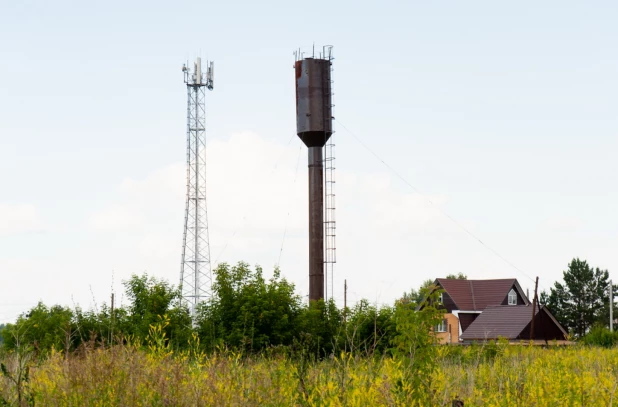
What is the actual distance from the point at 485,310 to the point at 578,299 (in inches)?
907

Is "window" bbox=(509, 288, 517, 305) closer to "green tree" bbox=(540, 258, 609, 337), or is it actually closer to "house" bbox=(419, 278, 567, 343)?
"house" bbox=(419, 278, 567, 343)

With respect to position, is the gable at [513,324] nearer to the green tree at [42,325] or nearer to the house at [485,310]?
the house at [485,310]

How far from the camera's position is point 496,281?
200ft

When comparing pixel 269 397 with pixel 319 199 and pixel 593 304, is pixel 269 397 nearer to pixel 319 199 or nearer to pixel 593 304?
pixel 319 199

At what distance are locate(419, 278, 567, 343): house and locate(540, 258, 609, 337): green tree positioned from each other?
41.2ft

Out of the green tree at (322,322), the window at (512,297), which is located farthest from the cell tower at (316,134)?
the window at (512,297)

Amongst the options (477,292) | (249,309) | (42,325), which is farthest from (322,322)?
(477,292)

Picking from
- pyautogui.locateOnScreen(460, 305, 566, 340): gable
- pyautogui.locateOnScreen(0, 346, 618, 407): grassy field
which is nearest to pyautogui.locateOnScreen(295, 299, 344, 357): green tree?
pyautogui.locateOnScreen(0, 346, 618, 407): grassy field

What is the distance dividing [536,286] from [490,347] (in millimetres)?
19606

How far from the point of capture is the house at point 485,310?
51062mm

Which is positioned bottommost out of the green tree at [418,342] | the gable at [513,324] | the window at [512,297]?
the gable at [513,324]

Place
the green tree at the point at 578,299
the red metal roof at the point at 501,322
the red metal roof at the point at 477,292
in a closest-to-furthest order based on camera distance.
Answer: the red metal roof at the point at 501,322 < the red metal roof at the point at 477,292 < the green tree at the point at 578,299

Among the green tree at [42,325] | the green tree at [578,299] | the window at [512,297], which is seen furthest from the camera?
the green tree at [578,299]

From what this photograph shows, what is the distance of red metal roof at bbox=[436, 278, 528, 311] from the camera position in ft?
193
